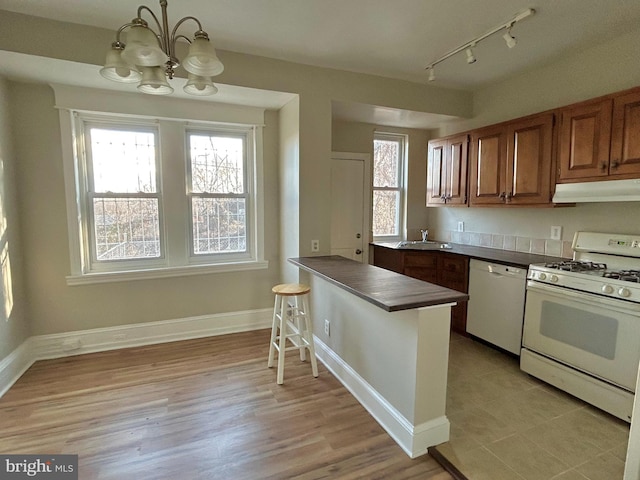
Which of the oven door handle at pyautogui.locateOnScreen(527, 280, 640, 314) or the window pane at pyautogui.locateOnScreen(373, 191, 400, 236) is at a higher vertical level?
the window pane at pyautogui.locateOnScreen(373, 191, 400, 236)

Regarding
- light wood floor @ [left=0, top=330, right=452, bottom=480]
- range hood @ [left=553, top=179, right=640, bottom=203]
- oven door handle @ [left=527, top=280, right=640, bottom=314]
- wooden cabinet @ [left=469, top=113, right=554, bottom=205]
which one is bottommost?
light wood floor @ [left=0, top=330, right=452, bottom=480]

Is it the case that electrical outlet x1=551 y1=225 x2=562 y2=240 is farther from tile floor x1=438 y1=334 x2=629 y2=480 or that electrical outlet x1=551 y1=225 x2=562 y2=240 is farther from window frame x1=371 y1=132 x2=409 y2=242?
window frame x1=371 y1=132 x2=409 y2=242

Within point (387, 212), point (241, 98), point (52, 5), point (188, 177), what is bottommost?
point (387, 212)

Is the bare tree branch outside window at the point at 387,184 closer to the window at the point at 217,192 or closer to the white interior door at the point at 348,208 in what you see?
the white interior door at the point at 348,208

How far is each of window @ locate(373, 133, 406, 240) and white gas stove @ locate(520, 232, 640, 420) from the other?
6.79 feet

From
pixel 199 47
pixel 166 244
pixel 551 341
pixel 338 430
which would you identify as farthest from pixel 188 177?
pixel 551 341

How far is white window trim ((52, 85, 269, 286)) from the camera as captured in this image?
2.92 meters

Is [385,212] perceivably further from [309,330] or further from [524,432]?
[524,432]

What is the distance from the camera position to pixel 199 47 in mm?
1559

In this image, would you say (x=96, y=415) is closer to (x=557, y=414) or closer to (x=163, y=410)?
(x=163, y=410)

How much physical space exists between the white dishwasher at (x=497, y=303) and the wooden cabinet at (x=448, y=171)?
0.94 metres

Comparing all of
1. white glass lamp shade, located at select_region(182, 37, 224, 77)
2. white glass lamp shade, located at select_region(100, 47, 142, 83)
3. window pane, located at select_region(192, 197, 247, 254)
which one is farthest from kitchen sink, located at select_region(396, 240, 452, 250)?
white glass lamp shade, located at select_region(100, 47, 142, 83)

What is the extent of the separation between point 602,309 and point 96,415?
3468 millimetres

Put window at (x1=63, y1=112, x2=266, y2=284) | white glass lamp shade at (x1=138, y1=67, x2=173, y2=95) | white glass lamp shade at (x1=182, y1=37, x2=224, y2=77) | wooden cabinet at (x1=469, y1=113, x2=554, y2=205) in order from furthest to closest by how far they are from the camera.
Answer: window at (x1=63, y1=112, x2=266, y2=284), wooden cabinet at (x1=469, y1=113, x2=554, y2=205), white glass lamp shade at (x1=138, y1=67, x2=173, y2=95), white glass lamp shade at (x1=182, y1=37, x2=224, y2=77)
